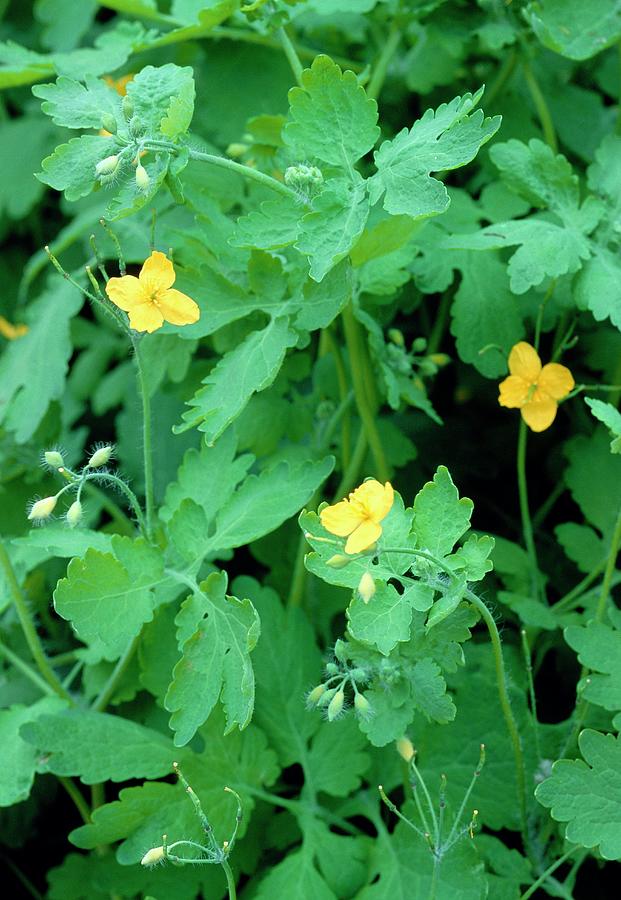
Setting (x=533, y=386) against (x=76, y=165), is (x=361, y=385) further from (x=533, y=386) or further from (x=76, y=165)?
(x=76, y=165)

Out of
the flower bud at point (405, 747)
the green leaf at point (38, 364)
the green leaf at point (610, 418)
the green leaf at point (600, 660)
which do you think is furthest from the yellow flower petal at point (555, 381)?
the green leaf at point (38, 364)

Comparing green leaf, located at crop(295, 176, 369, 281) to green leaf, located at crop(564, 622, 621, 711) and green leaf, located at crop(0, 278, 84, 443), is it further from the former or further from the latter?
green leaf, located at crop(0, 278, 84, 443)

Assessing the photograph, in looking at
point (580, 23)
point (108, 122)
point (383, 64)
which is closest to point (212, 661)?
point (108, 122)

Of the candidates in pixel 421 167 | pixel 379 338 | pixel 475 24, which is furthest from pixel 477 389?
pixel 421 167

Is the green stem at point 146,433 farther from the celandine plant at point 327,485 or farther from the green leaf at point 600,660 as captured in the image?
the green leaf at point 600,660

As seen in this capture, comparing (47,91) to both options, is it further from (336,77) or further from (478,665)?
(478,665)
